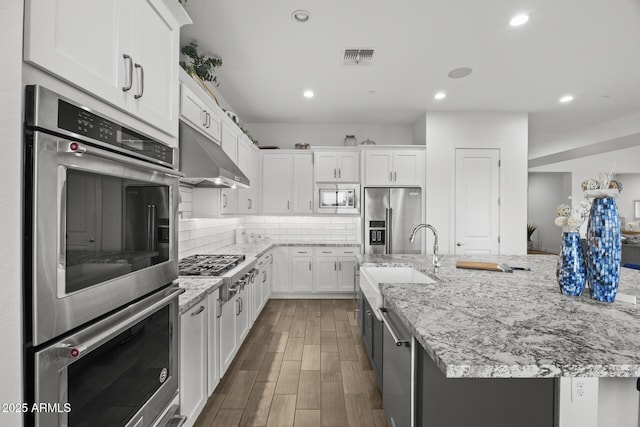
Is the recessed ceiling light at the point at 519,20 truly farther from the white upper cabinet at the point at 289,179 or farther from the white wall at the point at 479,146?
the white upper cabinet at the point at 289,179

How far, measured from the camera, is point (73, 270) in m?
0.76

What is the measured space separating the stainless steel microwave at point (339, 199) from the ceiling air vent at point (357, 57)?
6.91ft

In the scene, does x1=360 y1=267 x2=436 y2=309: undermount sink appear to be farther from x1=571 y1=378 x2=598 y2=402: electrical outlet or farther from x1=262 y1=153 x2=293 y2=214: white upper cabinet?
x1=262 y1=153 x2=293 y2=214: white upper cabinet

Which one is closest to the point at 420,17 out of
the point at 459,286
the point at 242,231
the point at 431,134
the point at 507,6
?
the point at 507,6

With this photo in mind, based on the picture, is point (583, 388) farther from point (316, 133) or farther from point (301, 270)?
point (316, 133)

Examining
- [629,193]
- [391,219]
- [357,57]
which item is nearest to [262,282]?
[391,219]

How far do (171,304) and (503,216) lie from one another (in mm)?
4865

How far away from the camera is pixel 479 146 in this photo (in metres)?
4.60

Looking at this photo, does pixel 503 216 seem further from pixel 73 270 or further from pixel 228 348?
pixel 73 270

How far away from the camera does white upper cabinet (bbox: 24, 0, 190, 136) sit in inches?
27.9

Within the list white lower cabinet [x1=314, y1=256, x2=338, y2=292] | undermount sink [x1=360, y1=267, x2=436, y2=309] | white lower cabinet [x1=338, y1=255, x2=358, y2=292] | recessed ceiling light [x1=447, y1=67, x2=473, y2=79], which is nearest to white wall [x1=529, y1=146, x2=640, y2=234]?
recessed ceiling light [x1=447, y1=67, x2=473, y2=79]

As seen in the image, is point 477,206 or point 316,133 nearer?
point 477,206

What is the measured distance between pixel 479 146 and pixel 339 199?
2317 mm

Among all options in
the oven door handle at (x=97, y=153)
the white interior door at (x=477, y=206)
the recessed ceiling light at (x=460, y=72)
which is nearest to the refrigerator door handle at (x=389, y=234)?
the white interior door at (x=477, y=206)
